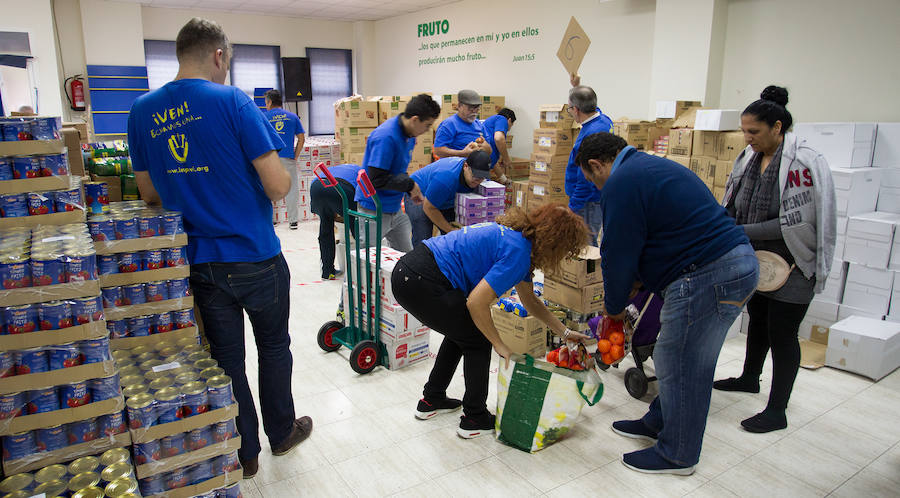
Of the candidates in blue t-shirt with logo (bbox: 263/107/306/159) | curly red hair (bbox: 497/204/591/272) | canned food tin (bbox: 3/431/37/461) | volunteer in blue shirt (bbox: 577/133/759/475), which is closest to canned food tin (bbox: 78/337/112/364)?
canned food tin (bbox: 3/431/37/461)

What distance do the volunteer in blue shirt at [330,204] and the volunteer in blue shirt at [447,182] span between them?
545 mm

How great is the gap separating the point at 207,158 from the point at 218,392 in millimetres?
840

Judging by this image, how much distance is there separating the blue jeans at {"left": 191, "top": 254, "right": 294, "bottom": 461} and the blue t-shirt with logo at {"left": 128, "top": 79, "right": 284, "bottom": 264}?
2.3 inches

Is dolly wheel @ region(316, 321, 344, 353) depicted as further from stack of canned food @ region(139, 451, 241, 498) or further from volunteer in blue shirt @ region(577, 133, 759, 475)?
volunteer in blue shirt @ region(577, 133, 759, 475)

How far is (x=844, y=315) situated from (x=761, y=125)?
2.01 m

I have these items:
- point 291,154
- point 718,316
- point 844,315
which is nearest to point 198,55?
Result: point 718,316

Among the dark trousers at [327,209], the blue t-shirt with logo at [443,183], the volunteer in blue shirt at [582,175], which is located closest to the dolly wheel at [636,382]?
the volunteer in blue shirt at [582,175]

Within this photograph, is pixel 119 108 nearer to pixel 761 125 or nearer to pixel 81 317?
pixel 81 317

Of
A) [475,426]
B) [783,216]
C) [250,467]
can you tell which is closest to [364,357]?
[475,426]

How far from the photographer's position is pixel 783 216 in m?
2.73

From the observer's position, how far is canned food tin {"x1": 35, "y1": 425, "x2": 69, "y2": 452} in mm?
1612

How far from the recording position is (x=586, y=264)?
3523mm

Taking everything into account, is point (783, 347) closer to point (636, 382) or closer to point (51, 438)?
point (636, 382)

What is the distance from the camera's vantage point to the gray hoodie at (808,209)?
8.61 ft
